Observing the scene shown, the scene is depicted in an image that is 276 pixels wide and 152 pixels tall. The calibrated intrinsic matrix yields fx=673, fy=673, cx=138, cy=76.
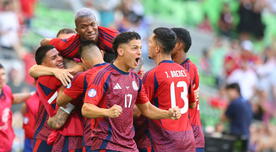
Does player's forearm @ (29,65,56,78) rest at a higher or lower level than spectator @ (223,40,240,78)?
higher

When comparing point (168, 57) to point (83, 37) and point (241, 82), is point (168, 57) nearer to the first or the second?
point (83, 37)

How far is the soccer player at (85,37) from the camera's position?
8.02 meters

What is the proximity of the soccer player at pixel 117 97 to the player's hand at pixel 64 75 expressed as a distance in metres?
0.51

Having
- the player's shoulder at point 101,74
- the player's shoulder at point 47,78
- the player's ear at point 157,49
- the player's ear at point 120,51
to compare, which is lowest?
the player's shoulder at point 47,78

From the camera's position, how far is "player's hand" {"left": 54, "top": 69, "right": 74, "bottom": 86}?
26.0 feet

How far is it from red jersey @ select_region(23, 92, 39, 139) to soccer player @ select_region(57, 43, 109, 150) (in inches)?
114

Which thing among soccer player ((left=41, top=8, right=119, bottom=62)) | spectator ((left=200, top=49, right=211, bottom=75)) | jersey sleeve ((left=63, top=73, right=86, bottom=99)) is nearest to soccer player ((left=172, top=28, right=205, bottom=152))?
soccer player ((left=41, top=8, right=119, bottom=62))

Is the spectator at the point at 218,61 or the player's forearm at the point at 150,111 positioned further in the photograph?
the spectator at the point at 218,61

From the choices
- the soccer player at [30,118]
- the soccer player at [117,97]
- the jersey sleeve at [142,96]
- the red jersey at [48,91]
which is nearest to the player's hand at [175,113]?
the soccer player at [117,97]

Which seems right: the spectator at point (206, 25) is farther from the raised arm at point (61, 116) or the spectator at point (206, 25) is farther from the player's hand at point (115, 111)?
the player's hand at point (115, 111)

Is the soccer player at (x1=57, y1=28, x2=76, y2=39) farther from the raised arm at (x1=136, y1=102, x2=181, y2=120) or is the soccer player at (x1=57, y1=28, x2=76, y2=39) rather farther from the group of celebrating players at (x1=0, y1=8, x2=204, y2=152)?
the raised arm at (x1=136, y1=102, x2=181, y2=120)

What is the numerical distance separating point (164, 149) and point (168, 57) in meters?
1.12

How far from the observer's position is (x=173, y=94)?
815 centimetres

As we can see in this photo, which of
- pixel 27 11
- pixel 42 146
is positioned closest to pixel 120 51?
pixel 42 146
